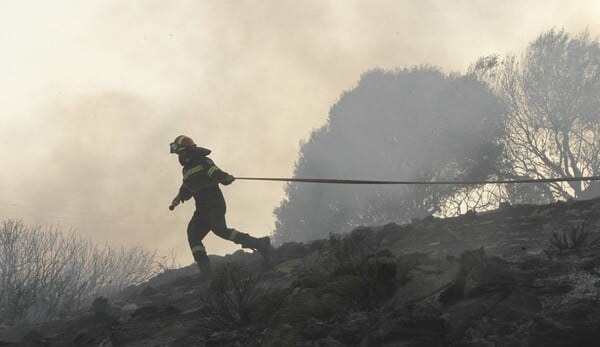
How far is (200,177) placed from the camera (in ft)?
24.3

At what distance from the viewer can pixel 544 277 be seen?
12.1 ft

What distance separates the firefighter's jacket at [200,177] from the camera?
7266 mm

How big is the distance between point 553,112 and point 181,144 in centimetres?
1924

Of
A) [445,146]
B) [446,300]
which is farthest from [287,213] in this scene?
[446,300]

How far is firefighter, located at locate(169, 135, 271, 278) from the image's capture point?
728 centimetres

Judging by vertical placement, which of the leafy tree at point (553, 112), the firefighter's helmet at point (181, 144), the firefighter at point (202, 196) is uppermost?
the leafy tree at point (553, 112)

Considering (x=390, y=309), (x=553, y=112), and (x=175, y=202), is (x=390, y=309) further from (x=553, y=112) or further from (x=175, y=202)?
(x=553, y=112)

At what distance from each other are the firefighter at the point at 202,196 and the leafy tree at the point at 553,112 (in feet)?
60.7

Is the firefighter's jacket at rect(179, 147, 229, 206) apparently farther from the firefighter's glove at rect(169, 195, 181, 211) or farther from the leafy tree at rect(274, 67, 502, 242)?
the leafy tree at rect(274, 67, 502, 242)

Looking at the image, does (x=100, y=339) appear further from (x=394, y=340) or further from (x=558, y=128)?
(x=558, y=128)

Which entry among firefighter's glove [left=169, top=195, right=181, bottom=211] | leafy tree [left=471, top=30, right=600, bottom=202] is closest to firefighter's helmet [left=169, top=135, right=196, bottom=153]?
firefighter's glove [left=169, top=195, right=181, bottom=211]

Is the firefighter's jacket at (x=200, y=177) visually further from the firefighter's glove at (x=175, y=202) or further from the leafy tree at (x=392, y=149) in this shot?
the leafy tree at (x=392, y=149)

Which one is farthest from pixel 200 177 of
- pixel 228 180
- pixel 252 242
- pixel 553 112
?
pixel 553 112

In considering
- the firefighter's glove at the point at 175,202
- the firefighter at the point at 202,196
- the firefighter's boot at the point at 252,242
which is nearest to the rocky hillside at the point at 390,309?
the firefighter at the point at 202,196
